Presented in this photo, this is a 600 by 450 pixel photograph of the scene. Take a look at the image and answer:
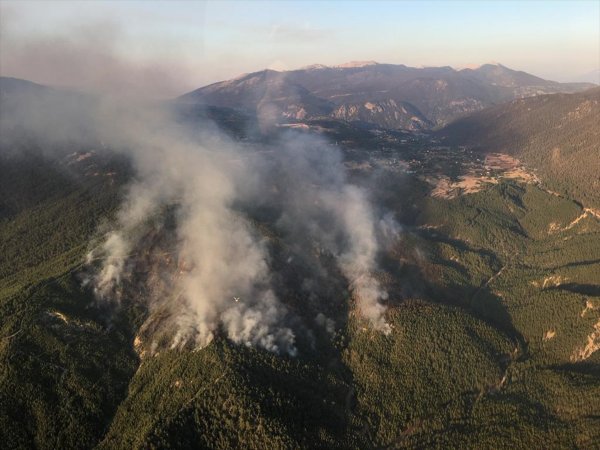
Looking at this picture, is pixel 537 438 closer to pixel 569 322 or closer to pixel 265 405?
pixel 569 322

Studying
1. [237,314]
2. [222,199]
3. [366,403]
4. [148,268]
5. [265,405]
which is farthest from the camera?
[222,199]

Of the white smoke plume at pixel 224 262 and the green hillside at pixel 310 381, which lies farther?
the white smoke plume at pixel 224 262

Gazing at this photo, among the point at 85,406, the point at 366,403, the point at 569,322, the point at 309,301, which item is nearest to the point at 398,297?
the point at 309,301

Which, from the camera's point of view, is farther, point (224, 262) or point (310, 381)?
point (224, 262)

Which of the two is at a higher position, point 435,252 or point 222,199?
point 222,199

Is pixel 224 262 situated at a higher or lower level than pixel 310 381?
higher

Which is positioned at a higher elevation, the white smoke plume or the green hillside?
the white smoke plume

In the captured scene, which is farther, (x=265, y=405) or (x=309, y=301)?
(x=309, y=301)

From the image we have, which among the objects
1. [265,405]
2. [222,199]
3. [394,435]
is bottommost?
[394,435]

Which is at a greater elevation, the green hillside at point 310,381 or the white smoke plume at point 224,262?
the white smoke plume at point 224,262

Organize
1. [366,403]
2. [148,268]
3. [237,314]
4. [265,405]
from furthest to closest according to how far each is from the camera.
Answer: [148,268] < [237,314] < [366,403] < [265,405]

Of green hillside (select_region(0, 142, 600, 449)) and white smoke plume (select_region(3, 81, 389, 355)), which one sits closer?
green hillside (select_region(0, 142, 600, 449))
